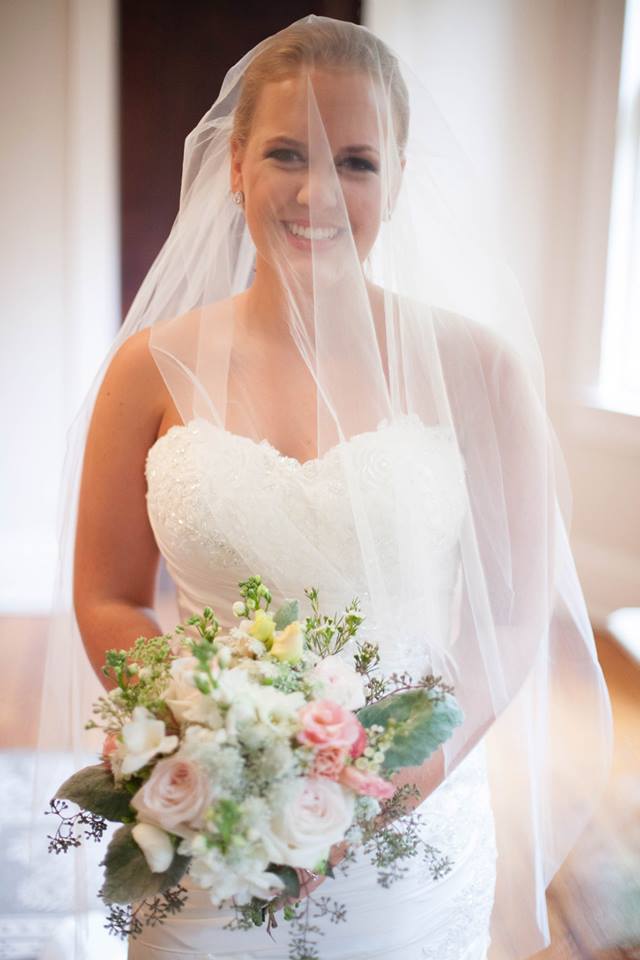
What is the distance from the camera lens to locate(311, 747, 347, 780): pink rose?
972 millimetres

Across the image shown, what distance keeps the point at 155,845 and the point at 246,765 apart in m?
0.11

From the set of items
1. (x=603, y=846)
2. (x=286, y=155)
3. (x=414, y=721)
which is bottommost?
(x=603, y=846)

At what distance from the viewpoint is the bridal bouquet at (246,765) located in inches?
37.1

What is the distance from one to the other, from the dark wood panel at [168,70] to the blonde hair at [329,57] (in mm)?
3264

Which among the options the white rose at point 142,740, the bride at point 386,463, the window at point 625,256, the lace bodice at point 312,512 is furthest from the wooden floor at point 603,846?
the white rose at point 142,740

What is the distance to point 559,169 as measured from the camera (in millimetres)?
4840

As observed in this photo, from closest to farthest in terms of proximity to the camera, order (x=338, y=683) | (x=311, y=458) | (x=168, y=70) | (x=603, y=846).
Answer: (x=338, y=683)
(x=311, y=458)
(x=603, y=846)
(x=168, y=70)

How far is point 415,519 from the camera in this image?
59.8 inches

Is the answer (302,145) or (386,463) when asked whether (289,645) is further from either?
(302,145)

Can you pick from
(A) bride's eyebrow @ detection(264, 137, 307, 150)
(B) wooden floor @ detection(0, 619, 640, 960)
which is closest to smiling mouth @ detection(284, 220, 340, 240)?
(A) bride's eyebrow @ detection(264, 137, 307, 150)

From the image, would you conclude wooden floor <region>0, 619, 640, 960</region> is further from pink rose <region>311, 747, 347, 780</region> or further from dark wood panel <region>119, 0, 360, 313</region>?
dark wood panel <region>119, 0, 360, 313</region>

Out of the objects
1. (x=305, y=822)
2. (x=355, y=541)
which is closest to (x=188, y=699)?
(x=305, y=822)

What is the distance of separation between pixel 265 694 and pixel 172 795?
12cm

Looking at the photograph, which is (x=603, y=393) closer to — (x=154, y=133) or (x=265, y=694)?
(x=154, y=133)
